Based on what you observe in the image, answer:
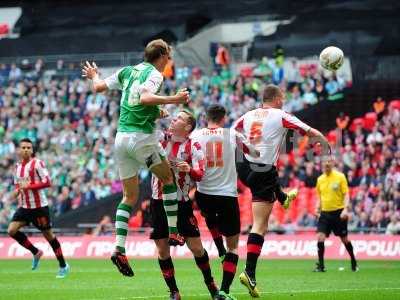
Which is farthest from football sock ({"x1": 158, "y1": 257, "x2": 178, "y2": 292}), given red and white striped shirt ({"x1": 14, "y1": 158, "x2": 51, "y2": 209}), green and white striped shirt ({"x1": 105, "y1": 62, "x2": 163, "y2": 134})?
red and white striped shirt ({"x1": 14, "y1": 158, "x2": 51, "y2": 209})

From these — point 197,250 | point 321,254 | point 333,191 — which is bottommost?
point 321,254

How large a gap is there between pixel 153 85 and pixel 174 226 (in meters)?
1.67

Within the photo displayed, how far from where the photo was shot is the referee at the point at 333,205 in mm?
20328

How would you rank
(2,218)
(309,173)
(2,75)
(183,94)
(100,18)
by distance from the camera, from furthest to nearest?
(100,18) < (2,75) < (2,218) < (309,173) < (183,94)

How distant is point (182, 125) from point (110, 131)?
21.1 metres

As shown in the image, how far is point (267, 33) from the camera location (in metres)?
37.1

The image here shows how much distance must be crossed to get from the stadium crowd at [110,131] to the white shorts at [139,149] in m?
14.2

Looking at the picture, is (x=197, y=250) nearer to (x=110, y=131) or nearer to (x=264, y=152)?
(x=264, y=152)

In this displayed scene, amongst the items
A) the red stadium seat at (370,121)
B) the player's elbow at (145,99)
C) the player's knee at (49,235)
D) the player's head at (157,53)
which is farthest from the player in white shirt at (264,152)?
the red stadium seat at (370,121)

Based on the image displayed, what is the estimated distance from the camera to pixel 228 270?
1220 centimetres

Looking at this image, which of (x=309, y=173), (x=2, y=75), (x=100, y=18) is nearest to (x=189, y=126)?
(x=309, y=173)

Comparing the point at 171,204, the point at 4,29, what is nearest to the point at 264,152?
the point at 171,204

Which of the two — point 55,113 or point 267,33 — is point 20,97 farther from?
point 267,33

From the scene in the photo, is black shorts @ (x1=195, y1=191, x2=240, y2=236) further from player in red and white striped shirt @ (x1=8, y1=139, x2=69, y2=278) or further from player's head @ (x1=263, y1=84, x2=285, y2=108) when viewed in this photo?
player in red and white striped shirt @ (x1=8, y1=139, x2=69, y2=278)
